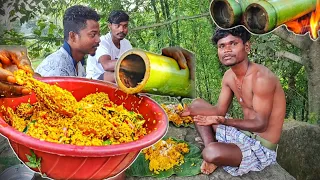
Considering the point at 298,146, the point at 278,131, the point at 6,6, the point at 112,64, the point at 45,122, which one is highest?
the point at 6,6

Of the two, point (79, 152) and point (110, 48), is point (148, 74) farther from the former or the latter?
point (79, 152)

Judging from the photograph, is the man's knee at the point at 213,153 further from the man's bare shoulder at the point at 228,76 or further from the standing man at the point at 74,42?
the standing man at the point at 74,42

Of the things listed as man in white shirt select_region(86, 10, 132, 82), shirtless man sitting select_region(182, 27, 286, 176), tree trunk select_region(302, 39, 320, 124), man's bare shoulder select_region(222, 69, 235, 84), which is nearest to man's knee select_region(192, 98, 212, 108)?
shirtless man sitting select_region(182, 27, 286, 176)

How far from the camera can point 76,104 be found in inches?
54.2

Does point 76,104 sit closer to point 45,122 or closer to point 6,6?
point 45,122

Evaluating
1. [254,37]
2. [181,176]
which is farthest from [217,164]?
[254,37]

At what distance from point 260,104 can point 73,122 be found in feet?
2.29

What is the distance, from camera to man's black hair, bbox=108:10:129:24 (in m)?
1.57

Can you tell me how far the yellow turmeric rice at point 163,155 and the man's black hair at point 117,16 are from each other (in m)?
0.50

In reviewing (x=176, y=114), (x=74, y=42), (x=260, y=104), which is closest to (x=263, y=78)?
(x=260, y=104)

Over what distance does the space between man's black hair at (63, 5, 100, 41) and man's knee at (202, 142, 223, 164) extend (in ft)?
2.10

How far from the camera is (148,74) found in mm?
1394

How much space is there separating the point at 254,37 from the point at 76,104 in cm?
65

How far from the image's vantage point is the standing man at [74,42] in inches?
59.1
